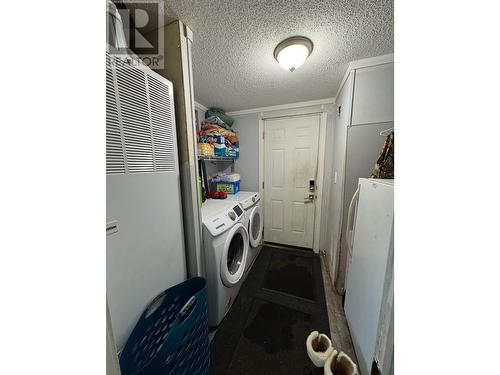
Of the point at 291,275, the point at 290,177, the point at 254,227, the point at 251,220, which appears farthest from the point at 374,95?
the point at 291,275

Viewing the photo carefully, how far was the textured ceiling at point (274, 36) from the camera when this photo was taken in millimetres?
875

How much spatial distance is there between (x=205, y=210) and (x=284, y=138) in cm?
162

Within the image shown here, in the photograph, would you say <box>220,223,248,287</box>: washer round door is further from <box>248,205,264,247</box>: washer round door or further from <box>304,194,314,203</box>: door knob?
<box>304,194,314,203</box>: door knob

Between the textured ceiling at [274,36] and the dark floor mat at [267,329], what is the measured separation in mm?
2188

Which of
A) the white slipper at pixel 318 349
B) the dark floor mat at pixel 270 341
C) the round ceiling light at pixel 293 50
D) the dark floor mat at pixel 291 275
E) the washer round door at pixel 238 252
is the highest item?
the round ceiling light at pixel 293 50

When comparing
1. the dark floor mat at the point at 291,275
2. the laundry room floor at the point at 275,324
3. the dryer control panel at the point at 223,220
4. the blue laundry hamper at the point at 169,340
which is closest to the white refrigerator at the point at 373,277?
the laundry room floor at the point at 275,324

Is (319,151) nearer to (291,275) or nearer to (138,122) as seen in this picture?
(291,275)

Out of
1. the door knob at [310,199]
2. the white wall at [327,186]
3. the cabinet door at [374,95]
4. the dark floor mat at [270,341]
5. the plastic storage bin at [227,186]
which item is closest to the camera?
the dark floor mat at [270,341]

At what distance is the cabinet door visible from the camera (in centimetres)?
131

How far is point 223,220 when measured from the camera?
4.34 ft

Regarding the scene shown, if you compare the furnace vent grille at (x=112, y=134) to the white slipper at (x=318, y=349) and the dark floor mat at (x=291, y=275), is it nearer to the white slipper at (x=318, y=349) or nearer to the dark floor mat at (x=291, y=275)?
the white slipper at (x=318, y=349)

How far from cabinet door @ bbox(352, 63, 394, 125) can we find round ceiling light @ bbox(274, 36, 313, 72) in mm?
562
